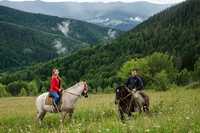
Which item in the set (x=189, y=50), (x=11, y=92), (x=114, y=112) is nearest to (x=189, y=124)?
(x=114, y=112)

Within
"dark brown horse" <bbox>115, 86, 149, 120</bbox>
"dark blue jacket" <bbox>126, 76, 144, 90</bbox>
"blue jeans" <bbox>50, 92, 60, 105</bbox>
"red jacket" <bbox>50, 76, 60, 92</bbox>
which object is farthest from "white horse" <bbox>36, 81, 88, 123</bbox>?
"dark blue jacket" <bbox>126, 76, 144, 90</bbox>

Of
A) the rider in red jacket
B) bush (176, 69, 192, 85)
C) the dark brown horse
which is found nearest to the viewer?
the rider in red jacket

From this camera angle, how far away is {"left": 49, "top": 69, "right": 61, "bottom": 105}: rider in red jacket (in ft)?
63.0

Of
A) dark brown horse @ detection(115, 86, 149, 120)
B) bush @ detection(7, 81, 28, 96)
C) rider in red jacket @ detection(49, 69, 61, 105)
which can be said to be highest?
bush @ detection(7, 81, 28, 96)

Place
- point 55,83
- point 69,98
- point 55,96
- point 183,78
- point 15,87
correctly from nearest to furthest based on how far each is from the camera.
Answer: point 55,83, point 55,96, point 69,98, point 183,78, point 15,87

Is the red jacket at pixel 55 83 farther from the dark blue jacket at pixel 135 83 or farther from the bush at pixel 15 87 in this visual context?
the bush at pixel 15 87

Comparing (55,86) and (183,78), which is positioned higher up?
(183,78)

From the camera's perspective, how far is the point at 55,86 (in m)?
19.8

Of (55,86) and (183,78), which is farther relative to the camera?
(183,78)

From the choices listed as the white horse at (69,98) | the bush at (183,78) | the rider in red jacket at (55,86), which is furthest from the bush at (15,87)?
the rider in red jacket at (55,86)

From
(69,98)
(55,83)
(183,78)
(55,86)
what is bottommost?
(69,98)

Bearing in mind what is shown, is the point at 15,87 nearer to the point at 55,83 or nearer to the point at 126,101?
the point at 55,83

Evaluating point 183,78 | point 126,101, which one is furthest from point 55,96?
point 183,78

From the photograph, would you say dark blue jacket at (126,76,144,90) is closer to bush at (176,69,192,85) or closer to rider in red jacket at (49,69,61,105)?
rider in red jacket at (49,69,61,105)
